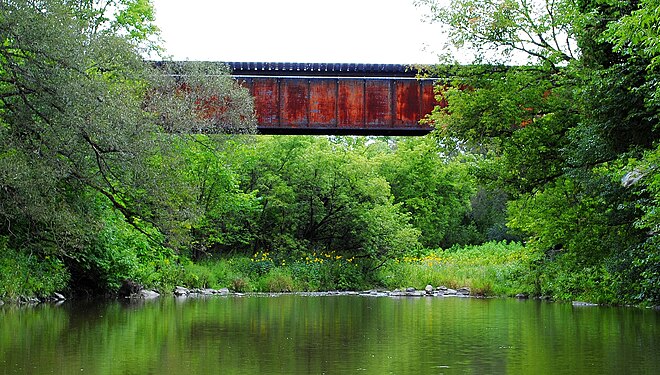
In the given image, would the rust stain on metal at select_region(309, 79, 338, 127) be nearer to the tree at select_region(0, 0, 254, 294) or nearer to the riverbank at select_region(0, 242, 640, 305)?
the tree at select_region(0, 0, 254, 294)

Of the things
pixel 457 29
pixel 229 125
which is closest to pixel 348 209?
pixel 229 125

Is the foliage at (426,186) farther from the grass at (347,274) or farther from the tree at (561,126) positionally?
the tree at (561,126)

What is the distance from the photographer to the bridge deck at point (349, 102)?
27.8 m

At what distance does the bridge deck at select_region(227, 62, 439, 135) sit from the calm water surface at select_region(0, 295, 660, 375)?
7.39 meters

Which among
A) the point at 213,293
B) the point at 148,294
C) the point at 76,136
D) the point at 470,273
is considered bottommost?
the point at 213,293

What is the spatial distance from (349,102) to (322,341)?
587 inches

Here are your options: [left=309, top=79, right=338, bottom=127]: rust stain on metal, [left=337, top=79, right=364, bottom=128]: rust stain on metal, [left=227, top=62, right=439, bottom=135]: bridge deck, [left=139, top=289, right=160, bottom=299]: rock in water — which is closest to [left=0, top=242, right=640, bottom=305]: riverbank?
[left=139, top=289, right=160, bottom=299]: rock in water

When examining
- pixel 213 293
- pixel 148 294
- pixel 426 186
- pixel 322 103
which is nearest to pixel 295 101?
pixel 322 103

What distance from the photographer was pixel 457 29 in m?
26.0

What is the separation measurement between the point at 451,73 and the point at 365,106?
3025 millimetres

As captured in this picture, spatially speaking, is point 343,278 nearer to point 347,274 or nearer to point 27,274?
point 347,274

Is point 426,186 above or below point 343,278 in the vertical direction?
above

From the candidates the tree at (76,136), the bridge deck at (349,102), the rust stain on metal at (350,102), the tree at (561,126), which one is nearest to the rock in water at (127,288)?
the tree at (76,136)

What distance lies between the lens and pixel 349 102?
27891mm
